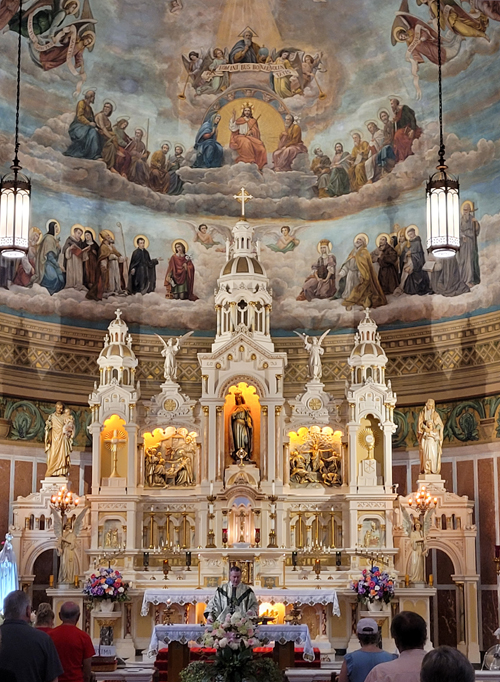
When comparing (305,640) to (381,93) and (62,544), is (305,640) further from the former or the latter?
(381,93)

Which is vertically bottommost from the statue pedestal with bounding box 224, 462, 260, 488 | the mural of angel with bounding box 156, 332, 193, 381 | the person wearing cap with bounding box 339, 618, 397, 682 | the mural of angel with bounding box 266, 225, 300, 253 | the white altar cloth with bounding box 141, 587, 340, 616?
the white altar cloth with bounding box 141, 587, 340, 616

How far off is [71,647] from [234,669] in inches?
116

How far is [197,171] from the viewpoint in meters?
28.8

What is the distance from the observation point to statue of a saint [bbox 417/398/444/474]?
79.8ft

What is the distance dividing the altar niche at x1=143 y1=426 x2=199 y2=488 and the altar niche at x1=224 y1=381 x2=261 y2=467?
82 cm

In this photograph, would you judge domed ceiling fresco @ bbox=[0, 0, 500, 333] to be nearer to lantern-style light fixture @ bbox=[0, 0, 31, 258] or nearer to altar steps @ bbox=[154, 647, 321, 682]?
altar steps @ bbox=[154, 647, 321, 682]

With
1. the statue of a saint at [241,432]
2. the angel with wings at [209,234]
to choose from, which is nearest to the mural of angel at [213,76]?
the angel with wings at [209,234]

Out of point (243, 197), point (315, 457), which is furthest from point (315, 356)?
point (243, 197)

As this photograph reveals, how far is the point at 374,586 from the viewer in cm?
2219

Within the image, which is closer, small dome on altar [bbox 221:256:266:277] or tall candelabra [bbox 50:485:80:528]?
tall candelabra [bbox 50:485:80:528]

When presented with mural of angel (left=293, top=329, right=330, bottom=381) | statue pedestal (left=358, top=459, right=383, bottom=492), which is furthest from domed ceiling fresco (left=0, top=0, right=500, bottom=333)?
statue pedestal (left=358, top=459, right=383, bottom=492)

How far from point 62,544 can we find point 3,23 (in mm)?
11811

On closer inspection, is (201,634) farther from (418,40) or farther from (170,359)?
(418,40)

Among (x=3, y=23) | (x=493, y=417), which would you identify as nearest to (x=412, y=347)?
(x=493, y=417)
